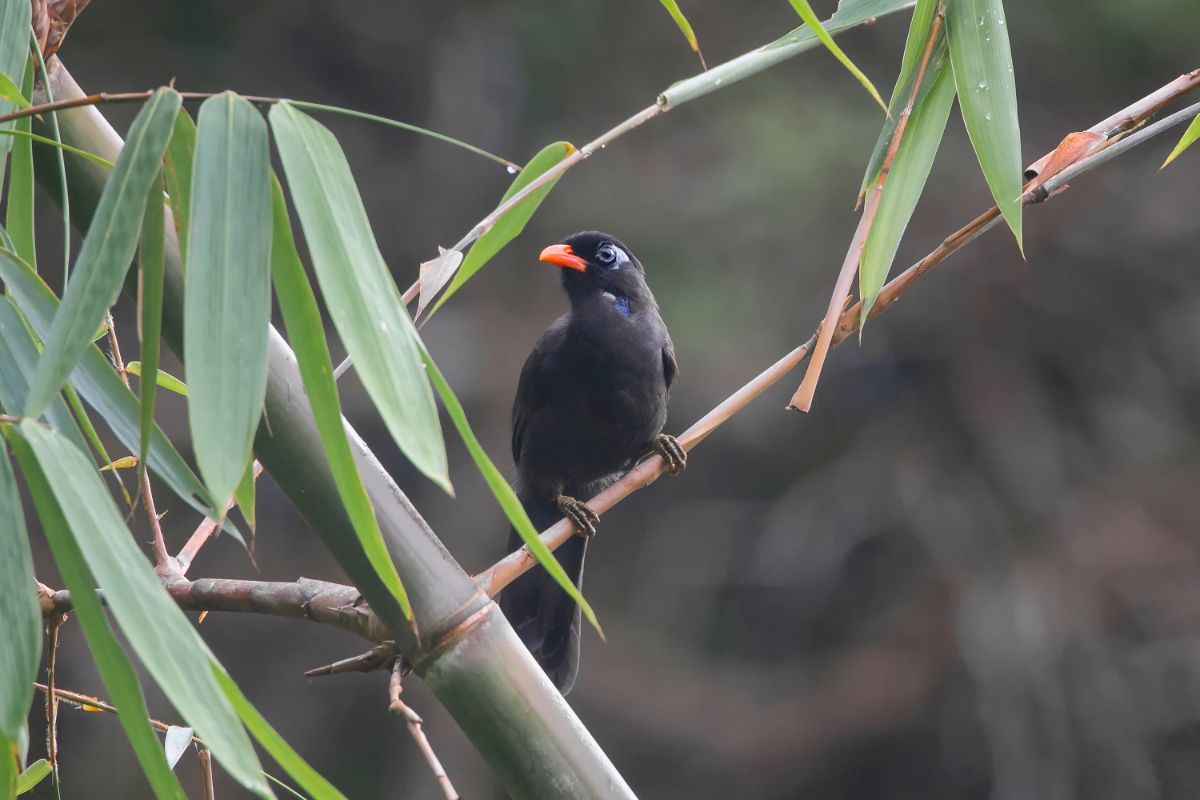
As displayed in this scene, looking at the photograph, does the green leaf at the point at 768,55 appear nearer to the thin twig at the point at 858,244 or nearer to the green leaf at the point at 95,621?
the thin twig at the point at 858,244

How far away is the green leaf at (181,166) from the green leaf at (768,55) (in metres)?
0.67

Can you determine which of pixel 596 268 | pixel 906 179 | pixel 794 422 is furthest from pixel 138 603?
pixel 794 422

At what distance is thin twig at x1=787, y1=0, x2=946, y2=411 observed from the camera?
232cm

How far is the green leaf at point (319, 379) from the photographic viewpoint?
1.71 m

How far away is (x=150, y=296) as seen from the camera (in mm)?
1767

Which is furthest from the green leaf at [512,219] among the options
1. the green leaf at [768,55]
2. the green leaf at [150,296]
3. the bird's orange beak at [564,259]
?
the bird's orange beak at [564,259]

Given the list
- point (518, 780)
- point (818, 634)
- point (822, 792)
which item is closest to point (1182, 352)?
point (818, 634)

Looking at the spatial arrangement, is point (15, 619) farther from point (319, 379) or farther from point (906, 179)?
point (906, 179)

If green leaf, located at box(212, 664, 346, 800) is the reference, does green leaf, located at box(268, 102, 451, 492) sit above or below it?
→ above

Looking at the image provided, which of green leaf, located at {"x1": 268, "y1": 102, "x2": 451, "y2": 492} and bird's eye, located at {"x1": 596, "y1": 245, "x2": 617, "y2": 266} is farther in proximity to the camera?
bird's eye, located at {"x1": 596, "y1": 245, "x2": 617, "y2": 266}

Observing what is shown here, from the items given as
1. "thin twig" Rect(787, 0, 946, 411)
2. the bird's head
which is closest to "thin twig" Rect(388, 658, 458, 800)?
"thin twig" Rect(787, 0, 946, 411)

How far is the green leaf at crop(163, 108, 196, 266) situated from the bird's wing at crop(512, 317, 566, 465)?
259cm

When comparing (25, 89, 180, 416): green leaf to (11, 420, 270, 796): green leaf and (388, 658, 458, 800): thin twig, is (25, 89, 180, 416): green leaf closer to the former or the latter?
(11, 420, 270, 796): green leaf

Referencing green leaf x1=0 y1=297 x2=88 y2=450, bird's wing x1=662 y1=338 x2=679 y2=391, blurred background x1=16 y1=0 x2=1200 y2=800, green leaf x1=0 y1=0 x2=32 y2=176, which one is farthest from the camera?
blurred background x1=16 y1=0 x2=1200 y2=800
